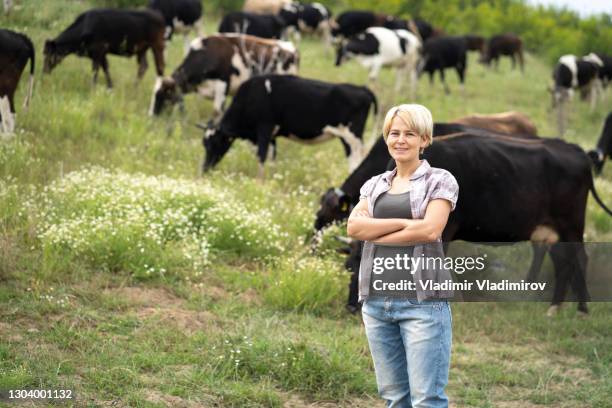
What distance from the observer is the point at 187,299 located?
26.8ft

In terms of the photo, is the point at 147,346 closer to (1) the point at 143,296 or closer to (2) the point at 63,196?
(1) the point at 143,296

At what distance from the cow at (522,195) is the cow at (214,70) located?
24.5ft

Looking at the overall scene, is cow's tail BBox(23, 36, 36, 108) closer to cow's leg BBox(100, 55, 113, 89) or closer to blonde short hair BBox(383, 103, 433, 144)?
cow's leg BBox(100, 55, 113, 89)

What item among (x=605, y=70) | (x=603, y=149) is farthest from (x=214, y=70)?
(x=605, y=70)

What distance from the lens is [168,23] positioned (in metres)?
20.3

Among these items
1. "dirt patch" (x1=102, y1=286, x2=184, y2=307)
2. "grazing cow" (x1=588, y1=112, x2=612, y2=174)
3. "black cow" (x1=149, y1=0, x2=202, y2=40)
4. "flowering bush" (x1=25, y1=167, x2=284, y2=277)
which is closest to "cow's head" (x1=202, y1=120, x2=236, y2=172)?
"flowering bush" (x1=25, y1=167, x2=284, y2=277)

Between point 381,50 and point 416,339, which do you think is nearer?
point 416,339

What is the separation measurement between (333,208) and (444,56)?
1653 centimetres

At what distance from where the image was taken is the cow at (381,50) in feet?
73.0

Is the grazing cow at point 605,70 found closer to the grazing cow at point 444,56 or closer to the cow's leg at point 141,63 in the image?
the grazing cow at point 444,56

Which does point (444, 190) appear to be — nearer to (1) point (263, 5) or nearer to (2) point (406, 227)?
(2) point (406, 227)

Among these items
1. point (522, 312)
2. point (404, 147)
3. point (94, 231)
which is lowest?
point (522, 312)

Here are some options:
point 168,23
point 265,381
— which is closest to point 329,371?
point 265,381

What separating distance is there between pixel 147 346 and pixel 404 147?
3.06 metres
